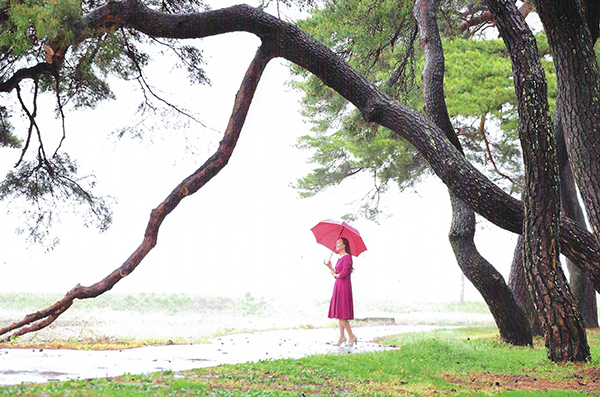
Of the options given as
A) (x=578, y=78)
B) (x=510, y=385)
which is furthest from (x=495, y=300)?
(x=578, y=78)

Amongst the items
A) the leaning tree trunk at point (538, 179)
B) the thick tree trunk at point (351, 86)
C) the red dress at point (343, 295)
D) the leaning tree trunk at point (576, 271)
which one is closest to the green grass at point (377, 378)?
the leaning tree trunk at point (538, 179)

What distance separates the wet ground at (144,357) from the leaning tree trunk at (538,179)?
263cm

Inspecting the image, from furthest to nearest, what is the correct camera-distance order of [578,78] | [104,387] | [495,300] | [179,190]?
[495,300]
[179,190]
[578,78]
[104,387]

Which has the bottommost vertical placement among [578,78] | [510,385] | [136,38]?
[510,385]

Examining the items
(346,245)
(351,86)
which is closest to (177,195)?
(351,86)

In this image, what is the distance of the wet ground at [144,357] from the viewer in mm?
4305

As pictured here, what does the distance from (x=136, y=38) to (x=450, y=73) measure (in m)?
6.18

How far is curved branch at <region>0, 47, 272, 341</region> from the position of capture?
18.0 feet

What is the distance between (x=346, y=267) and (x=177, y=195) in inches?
105

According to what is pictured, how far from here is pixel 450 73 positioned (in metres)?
10.1

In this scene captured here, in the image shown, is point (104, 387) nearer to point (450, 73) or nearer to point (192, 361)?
point (192, 361)

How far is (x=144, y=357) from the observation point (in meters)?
5.58

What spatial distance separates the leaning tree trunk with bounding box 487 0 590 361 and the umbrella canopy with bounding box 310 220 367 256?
102 inches

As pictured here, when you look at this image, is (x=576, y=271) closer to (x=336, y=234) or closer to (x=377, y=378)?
(x=336, y=234)
